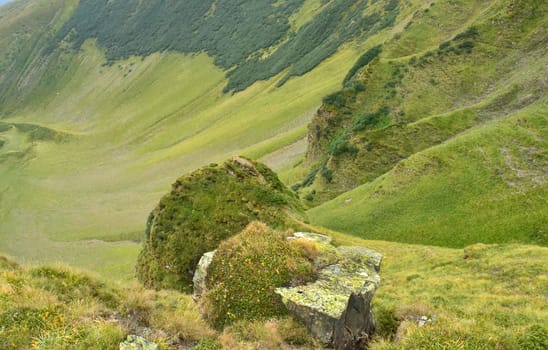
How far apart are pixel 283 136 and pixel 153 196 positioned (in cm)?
4131

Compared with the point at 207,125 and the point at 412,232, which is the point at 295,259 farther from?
the point at 207,125

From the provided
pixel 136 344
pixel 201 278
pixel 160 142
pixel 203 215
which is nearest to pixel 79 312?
pixel 136 344

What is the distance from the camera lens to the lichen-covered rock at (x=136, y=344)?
10384mm

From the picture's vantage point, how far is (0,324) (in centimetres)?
1047

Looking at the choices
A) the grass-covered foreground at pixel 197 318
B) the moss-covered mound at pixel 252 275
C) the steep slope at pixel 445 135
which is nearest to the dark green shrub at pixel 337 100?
the steep slope at pixel 445 135

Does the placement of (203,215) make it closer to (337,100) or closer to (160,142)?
(337,100)

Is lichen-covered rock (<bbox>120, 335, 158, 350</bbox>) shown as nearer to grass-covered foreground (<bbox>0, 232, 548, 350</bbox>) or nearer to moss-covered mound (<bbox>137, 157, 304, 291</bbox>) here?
grass-covered foreground (<bbox>0, 232, 548, 350</bbox>)

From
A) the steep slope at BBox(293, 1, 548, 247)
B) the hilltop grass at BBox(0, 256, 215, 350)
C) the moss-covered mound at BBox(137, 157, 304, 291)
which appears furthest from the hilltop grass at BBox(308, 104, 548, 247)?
the hilltop grass at BBox(0, 256, 215, 350)

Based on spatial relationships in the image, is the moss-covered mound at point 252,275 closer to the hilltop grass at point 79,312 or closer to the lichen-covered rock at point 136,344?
the hilltop grass at point 79,312

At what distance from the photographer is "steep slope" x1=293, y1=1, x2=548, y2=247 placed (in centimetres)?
3192

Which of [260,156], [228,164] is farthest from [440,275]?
[260,156]

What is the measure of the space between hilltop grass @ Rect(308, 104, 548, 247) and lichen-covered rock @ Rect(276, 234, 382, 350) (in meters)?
19.8

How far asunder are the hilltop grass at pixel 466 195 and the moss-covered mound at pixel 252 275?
21252 millimetres

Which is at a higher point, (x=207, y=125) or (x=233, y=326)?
(x=207, y=125)
